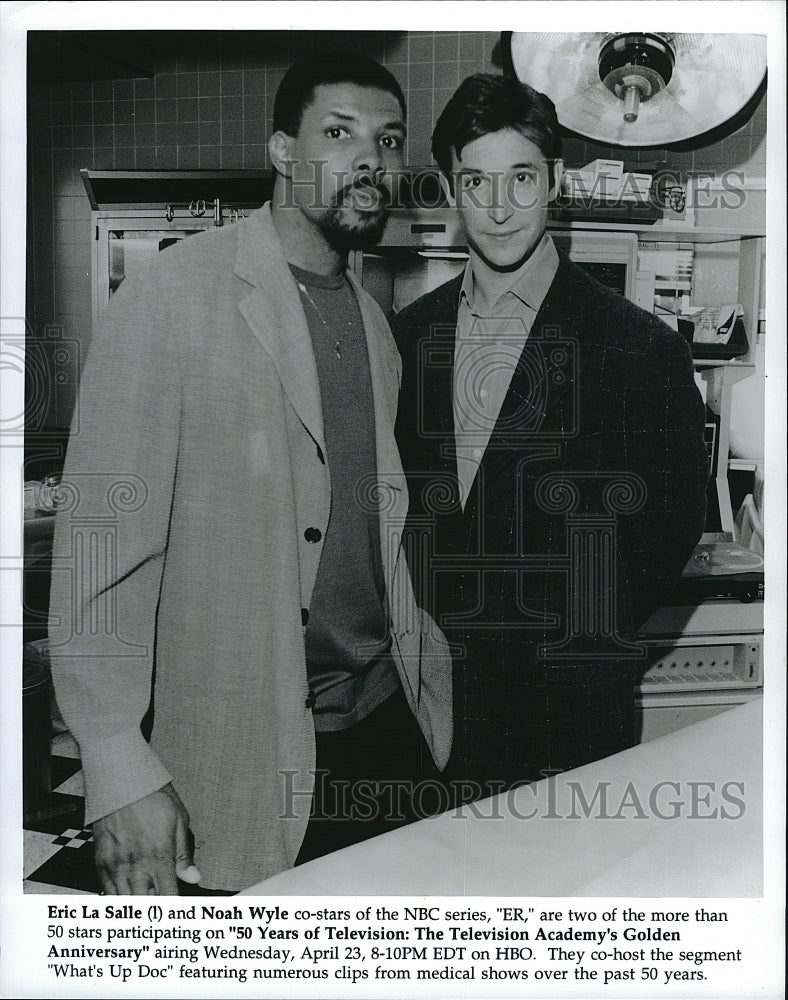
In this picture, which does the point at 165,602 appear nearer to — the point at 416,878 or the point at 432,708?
the point at 432,708

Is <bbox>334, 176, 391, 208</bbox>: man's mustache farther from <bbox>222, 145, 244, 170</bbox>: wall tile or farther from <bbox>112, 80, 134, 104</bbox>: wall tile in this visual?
<bbox>112, 80, 134, 104</bbox>: wall tile

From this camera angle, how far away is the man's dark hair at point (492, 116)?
5.89 ft

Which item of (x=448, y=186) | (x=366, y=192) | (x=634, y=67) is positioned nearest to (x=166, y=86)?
(x=366, y=192)

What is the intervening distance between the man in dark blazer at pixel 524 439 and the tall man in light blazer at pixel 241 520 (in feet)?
0.34

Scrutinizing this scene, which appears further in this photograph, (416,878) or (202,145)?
(202,145)

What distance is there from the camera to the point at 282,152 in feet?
5.86

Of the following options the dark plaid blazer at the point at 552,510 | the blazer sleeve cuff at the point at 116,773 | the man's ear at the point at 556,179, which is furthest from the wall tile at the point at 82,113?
the blazer sleeve cuff at the point at 116,773

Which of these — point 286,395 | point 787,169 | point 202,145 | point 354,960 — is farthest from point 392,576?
point 787,169

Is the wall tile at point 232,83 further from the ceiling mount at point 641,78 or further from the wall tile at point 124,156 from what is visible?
the ceiling mount at point 641,78

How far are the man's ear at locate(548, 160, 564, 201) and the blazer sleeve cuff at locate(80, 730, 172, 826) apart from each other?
1.30 meters

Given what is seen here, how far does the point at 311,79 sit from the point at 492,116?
35 cm

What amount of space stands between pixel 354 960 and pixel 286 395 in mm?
1119

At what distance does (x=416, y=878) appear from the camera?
1679mm
